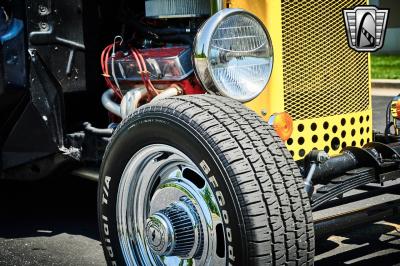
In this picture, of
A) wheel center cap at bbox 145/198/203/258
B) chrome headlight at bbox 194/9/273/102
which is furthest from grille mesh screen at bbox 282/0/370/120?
wheel center cap at bbox 145/198/203/258

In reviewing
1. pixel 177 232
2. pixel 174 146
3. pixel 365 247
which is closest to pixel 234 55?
pixel 174 146

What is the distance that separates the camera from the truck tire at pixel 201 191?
2.77 metres

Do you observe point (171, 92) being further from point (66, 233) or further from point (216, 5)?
point (66, 233)

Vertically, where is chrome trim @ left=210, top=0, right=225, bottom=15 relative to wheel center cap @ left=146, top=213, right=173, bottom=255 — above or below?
above

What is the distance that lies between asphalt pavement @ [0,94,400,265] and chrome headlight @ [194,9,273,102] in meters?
0.90

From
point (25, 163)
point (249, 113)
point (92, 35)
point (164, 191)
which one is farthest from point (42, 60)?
point (249, 113)

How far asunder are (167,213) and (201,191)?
0.57 feet

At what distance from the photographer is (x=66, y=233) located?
15.6ft

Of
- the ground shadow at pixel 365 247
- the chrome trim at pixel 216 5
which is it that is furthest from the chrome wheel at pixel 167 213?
the ground shadow at pixel 365 247

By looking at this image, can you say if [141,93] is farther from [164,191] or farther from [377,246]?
[377,246]

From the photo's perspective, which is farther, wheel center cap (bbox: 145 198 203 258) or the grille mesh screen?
the grille mesh screen

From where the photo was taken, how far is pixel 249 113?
3.02m

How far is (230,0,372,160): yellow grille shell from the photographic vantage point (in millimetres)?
3658

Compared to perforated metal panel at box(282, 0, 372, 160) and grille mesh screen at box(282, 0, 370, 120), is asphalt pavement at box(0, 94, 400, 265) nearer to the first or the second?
perforated metal panel at box(282, 0, 372, 160)
